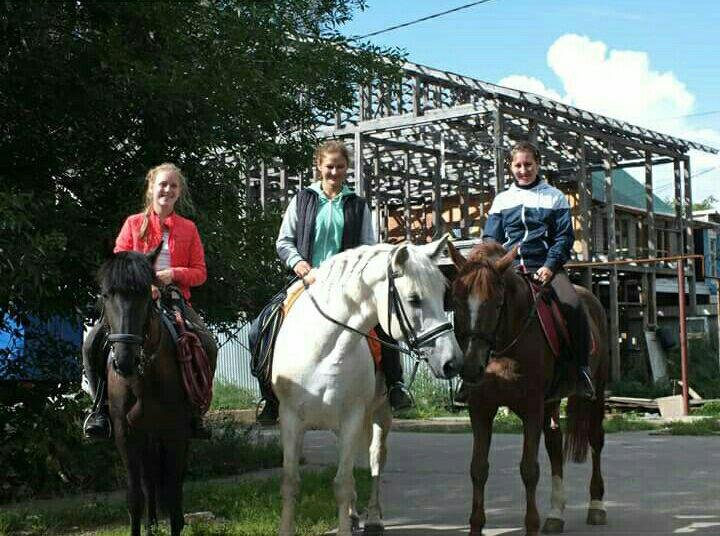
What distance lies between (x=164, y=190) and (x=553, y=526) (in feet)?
13.2

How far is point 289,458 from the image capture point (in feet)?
22.2

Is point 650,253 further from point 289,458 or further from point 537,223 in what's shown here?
point 289,458

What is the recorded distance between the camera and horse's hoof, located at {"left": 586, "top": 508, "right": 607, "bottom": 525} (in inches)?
318

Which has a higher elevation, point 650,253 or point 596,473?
point 650,253

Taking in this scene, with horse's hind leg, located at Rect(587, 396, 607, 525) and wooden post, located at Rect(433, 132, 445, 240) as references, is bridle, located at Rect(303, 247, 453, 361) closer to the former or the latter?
horse's hind leg, located at Rect(587, 396, 607, 525)

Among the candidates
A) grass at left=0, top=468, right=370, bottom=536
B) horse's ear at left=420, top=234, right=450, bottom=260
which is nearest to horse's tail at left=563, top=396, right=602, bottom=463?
grass at left=0, top=468, right=370, bottom=536

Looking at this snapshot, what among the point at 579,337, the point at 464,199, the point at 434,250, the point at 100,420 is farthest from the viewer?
the point at 464,199

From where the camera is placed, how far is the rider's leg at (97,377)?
6652mm

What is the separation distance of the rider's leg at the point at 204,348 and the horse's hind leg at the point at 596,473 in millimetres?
3338

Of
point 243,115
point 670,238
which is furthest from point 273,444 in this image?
point 670,238

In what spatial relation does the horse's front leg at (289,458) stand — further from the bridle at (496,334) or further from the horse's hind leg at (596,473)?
the horse's hind leg at (596,473)

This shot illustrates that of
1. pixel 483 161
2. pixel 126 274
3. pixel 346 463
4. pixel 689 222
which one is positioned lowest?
pixel 346 463

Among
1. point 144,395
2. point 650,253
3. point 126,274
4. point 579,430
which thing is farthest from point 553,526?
point 650,253

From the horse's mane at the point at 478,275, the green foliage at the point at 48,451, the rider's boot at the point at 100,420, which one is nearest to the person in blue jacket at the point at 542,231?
the horse's mane at the point at 478,275
